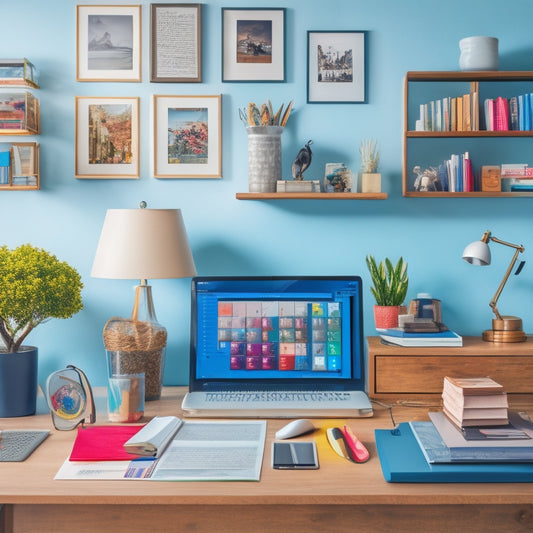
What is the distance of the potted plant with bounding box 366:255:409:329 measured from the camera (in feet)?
6.57

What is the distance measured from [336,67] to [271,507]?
1.40 metres

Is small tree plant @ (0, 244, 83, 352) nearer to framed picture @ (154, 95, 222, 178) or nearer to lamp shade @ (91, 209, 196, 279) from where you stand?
lamp shade @ (91, 209, 196, 279)

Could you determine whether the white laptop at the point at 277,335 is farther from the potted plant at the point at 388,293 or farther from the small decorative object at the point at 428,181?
the small decorative object at the point at 428,181

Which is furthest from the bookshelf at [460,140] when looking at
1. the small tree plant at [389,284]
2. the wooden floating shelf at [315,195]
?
the small tree plant at [389,284]

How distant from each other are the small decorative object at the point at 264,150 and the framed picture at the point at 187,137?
14 centimetres

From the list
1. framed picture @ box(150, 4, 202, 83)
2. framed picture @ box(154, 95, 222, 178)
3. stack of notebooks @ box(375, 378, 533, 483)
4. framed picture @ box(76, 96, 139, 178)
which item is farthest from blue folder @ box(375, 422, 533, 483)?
framed picture @ box(150, 4, 202, 83)

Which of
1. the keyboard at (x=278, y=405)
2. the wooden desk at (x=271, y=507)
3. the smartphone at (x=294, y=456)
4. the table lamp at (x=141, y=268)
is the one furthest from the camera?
the table lamp at (x=141, y=268)

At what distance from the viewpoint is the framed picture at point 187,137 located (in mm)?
2090

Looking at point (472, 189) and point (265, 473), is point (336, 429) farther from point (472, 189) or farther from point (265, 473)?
point (472, 189)

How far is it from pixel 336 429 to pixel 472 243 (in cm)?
78

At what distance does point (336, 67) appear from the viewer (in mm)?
2076

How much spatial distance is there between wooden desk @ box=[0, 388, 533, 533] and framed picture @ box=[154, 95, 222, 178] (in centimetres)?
104

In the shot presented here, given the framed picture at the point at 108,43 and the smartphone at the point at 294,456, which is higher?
the framed picture at the point at 108,43

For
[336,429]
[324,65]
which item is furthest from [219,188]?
[336,429]
